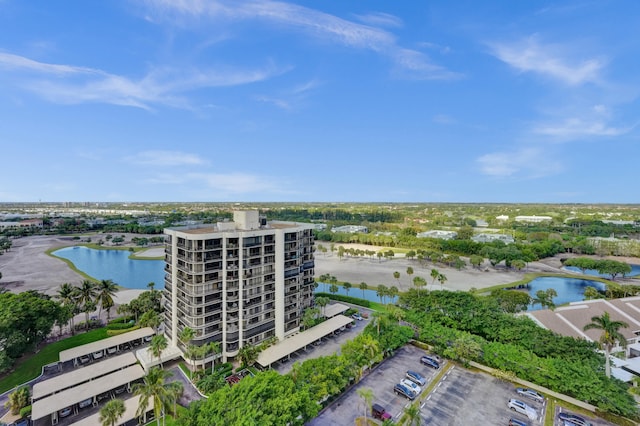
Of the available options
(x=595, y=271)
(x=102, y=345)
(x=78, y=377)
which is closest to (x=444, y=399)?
(x=78, y=377)

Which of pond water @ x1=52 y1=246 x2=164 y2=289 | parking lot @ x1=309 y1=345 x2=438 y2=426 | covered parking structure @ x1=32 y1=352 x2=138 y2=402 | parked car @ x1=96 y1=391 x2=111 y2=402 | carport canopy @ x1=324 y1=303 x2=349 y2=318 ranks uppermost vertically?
covered parking structure @ x1=32 y1=352 x2=138 y2=402

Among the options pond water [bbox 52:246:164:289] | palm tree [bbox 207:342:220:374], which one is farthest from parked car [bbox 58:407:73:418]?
pond water [bbox 52:246:164:289]

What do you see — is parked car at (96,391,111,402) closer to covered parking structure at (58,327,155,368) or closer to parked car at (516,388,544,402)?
covered parking structure at (58,327,155,368)

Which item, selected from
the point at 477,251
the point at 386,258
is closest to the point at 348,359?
the point at 386,258

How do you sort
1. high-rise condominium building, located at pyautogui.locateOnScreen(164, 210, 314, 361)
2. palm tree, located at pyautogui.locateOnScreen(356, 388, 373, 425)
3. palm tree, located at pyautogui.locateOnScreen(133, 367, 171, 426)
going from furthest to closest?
high-rise condominium building, located at pyautogui.locateOnScreen(164, 210, 314, 361) → palm tree, located at pyautogui.locateOnScreen(356, 388, 373, 425) → palm tree, located at pyautogui.locateOnScreen(133, 367, 171, 426)

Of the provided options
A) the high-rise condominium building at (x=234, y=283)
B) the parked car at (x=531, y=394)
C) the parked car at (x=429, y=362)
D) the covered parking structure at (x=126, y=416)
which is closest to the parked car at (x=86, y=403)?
the covered parking structure at (x=126, y=416)

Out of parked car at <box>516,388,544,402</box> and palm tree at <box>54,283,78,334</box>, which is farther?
palm tree at <box>54,283,78,334</box>

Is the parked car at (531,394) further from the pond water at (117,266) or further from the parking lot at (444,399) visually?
the pond water at (117,266)
